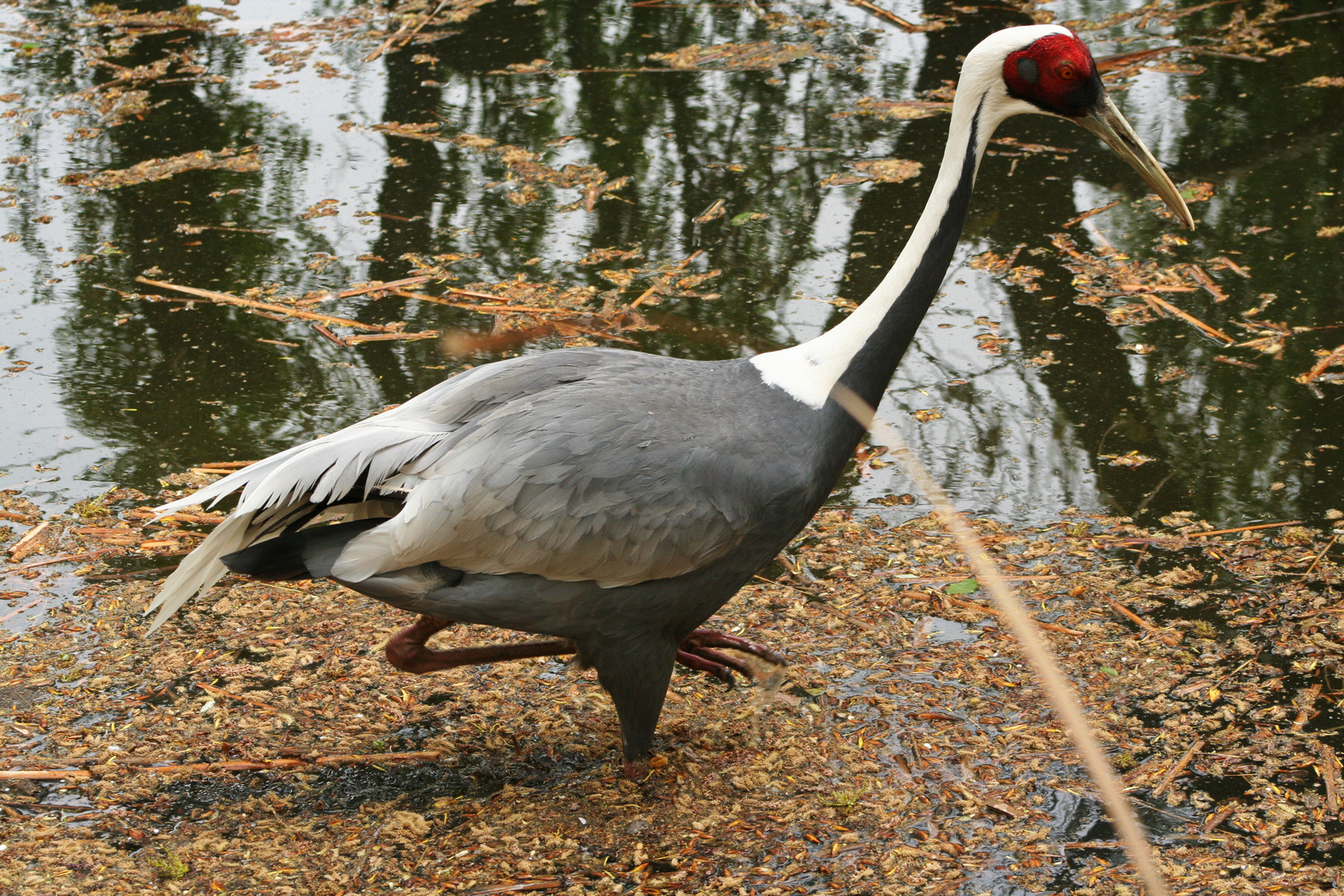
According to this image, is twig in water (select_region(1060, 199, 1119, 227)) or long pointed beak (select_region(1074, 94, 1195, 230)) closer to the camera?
long pointed beak (select_region(1074, 94, 1195, 230))

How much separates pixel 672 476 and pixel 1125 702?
151 centimetres

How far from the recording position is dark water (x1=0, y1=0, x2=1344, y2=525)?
15.7 feet

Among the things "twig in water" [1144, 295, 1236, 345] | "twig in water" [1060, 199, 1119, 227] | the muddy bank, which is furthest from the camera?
"twig in water" [1060, 199, 1119, 227]

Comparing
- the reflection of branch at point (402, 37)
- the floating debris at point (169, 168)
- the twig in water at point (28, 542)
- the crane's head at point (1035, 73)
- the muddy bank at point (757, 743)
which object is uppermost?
the reflection of branch at point (402, 37)

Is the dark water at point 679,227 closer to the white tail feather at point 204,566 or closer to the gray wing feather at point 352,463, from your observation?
the white tail feather at point 204,566

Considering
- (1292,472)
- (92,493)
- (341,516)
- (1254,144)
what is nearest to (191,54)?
(92,493)

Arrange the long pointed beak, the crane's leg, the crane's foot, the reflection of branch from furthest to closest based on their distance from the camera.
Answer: the reflection of branch, the crane's foot, the crane's leg, the long pointed beak

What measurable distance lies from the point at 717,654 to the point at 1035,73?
1.83 m

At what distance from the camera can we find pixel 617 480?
123 inches

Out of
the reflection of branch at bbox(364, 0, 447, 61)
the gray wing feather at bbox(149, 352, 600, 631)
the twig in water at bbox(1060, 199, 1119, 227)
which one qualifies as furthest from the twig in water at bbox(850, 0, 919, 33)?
the gray wing feather at bbox(149, 352, 600, 631)

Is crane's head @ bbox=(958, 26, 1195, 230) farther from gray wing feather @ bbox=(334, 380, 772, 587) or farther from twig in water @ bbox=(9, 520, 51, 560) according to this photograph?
twig in water @ bbox=(9, 520, 51, 560)

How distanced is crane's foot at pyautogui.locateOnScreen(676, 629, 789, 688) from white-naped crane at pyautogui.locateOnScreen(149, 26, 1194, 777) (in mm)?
384

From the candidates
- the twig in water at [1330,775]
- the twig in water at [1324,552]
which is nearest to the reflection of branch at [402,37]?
the twig in water at [1324,552]

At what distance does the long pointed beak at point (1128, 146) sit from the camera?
11.1 feet
